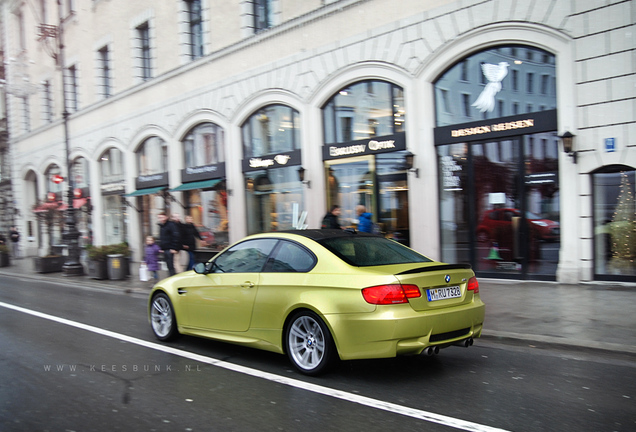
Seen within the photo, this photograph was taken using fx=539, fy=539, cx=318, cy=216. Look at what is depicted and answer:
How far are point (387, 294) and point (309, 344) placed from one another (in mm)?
1009

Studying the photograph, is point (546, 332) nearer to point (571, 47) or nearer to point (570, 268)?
point (570, 268)

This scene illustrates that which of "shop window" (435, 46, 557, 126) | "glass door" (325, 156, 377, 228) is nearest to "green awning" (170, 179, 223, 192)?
"glass door" (325, 156, 377, 228)

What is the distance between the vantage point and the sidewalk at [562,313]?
6.45 meters

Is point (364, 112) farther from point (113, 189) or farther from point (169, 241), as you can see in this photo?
point (113, 189)

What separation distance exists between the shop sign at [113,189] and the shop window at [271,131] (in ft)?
28.6

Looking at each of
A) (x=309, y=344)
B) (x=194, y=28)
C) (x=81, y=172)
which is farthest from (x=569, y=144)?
(x=81, y=172)

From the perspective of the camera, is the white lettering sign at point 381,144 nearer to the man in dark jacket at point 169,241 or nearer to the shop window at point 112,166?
the man in dark jacket at point 169,241

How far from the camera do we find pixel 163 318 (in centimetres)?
713

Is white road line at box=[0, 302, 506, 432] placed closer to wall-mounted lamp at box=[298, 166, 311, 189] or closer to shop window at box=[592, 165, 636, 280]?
shop window at box=[592, 165, 636, 280]

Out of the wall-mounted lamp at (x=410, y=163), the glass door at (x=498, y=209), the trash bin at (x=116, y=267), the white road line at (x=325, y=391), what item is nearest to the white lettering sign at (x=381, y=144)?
the wall-mounted lamp at (x=410, y=163)

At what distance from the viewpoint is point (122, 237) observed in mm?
24438

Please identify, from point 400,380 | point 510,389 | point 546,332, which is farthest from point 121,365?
point 546,332

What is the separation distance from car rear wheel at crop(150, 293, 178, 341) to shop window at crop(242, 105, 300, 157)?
9793 mm

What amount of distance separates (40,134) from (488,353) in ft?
105
